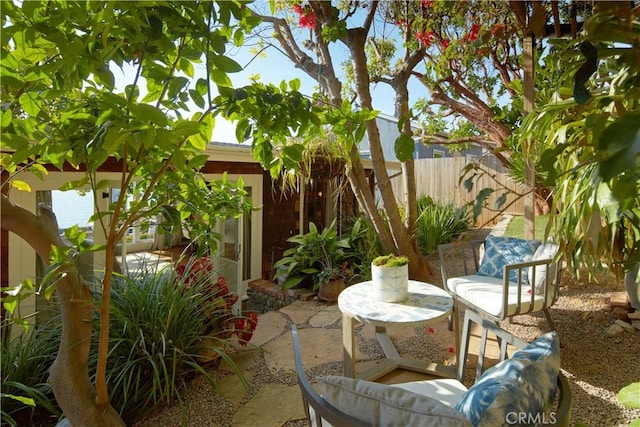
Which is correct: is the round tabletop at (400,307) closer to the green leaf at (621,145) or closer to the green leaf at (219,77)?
the green leaf at (219,77)

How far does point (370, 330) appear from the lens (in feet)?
11.5

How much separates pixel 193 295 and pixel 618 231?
102 inches

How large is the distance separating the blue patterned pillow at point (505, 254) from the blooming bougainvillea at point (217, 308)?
228cm

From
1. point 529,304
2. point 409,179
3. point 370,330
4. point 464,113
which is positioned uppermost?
point 464,113

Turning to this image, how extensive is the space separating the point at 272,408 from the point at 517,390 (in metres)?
1.71

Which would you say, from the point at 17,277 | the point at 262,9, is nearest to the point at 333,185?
the point at 262,9

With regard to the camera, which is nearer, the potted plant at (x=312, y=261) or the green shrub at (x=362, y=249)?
the potted plant at (x=312, y=261)

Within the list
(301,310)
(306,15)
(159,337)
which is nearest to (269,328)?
(301,310)

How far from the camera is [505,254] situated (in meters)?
3.33

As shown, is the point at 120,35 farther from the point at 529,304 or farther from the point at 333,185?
the point at 333,185

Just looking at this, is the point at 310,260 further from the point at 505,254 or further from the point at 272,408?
the point at 272,408

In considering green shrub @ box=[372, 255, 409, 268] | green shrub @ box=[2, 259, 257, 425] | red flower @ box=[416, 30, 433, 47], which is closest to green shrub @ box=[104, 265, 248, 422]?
green shrub @ box=[2, 259, 257, 425]

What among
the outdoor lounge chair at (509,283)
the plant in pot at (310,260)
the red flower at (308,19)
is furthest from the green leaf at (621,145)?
the plant in pot at (310,260)

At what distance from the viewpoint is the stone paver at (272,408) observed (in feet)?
7.07
